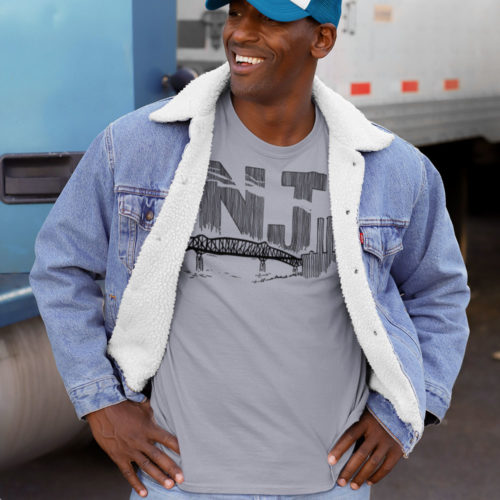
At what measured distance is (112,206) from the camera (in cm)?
170

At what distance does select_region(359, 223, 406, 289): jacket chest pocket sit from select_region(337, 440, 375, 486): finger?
1.07 ft

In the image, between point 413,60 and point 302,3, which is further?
point 413,60

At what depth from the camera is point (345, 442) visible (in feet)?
5.58

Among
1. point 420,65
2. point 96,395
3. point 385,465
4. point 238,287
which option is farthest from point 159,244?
point 420,65

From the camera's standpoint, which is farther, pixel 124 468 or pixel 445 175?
pixel 445 175

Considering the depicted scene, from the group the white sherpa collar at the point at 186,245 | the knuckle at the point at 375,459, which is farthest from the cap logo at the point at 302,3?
the knuckle at the point at 375,459

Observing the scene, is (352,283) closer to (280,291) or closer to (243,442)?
(280,291)

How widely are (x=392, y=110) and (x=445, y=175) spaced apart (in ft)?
6.27

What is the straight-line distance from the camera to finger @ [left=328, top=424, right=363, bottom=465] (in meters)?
1.68

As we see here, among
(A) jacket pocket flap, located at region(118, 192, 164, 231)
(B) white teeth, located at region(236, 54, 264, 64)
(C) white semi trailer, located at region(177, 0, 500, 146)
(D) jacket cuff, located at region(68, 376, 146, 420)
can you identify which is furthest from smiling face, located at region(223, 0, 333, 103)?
(C) white semi trailer, located at region(177, 0, 500, 146)

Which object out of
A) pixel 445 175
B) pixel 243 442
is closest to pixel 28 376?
pixel 243 442

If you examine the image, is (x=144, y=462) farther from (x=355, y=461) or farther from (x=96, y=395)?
(x=355, y=461)

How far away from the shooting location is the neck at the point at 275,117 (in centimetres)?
170

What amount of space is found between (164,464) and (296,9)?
35.0 inches
